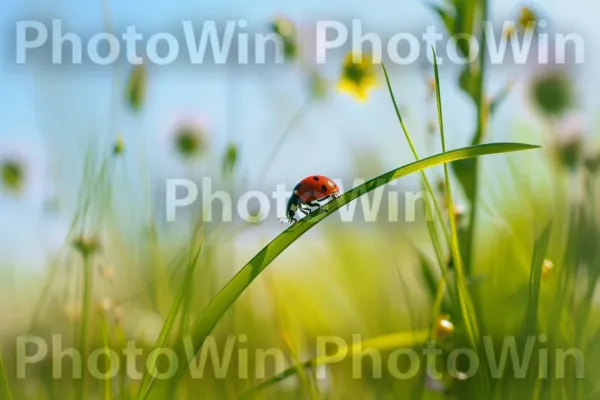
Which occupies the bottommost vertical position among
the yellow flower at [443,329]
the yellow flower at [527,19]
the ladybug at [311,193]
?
the yellow flower at [443,329]

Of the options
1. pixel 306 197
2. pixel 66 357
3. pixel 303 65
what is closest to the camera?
pixel 306 197

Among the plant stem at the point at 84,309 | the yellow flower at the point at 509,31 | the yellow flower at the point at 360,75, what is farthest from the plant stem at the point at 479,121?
the plant stem at the point at 84,309

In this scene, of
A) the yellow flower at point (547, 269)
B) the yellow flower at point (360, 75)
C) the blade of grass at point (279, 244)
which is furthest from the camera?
the yellow flower at point (360, 75)

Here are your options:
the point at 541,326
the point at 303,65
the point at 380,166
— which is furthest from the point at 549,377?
the point at 303,65

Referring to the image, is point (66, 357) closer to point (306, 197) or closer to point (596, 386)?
point (306, 197)

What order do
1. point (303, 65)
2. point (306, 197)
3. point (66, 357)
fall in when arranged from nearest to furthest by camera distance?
point (306, 197) → point (66, 357) → point (303, 65)

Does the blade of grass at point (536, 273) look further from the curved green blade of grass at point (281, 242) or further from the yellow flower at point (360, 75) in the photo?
the yellow flower at point (360, 75)

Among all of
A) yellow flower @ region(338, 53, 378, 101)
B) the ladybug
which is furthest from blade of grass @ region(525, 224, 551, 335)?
yellow flower @ region(338, 53, 378, 101)
